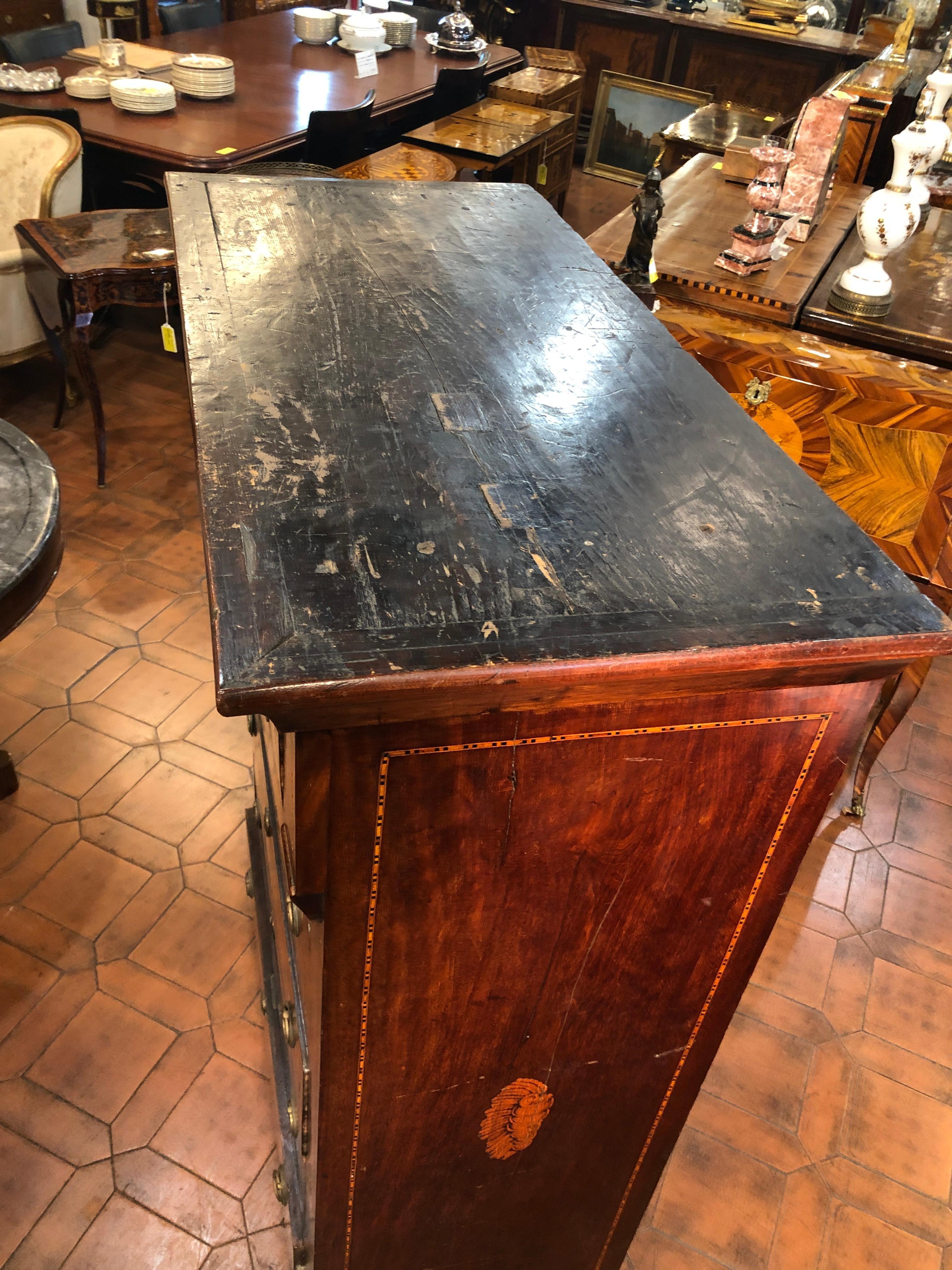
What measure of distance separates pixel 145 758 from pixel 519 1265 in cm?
159

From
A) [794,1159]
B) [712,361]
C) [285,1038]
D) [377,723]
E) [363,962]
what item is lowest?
[794,1159]

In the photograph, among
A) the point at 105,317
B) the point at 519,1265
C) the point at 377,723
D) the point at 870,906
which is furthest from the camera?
the point at 105,317

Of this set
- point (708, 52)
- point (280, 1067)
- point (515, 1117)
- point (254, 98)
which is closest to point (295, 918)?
point (515, 1117)

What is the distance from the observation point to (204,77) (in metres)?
4.20

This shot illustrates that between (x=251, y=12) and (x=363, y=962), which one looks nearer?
(x=363, y=962)

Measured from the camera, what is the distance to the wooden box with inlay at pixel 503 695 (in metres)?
0.84

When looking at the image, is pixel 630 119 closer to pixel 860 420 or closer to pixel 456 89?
pixel 456 89

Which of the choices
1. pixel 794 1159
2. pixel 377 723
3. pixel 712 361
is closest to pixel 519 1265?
pixel 794 1159

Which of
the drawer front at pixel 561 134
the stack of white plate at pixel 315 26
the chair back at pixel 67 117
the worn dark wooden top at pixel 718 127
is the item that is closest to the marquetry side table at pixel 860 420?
the worn dark wooden top at pixel 718 127

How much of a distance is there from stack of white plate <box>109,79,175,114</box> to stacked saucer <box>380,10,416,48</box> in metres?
2.14

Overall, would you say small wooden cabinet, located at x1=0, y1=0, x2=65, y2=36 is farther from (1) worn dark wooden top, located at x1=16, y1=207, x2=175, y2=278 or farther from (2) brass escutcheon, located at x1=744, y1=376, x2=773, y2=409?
(2) brass escutcheon, located at x1=744, y1=376, x2=773, y2=409

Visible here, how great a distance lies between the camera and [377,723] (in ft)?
2.67

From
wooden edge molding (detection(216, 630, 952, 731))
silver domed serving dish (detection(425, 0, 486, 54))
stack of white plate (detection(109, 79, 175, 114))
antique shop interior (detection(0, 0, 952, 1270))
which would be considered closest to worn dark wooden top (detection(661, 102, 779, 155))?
antique shop interior (detection(0, 0, 952, 1270))

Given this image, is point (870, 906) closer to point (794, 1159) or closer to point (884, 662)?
point (794, 1159)
